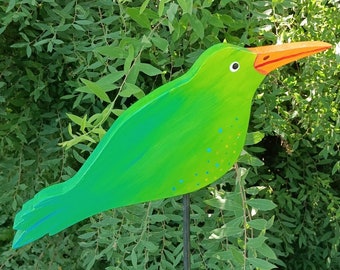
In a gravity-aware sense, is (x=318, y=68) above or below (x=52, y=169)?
above

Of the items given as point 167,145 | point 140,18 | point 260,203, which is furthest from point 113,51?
point 260,203

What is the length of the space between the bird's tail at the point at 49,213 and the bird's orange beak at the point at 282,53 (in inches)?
11.3

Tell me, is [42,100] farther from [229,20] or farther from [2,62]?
[229,20]

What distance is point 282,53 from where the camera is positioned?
796 millimetres

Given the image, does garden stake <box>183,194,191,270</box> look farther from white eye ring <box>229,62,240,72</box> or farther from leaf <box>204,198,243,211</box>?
white eye ring <box>229,62,240,72</box>

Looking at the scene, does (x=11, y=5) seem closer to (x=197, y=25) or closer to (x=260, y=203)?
(x=197, y=25)

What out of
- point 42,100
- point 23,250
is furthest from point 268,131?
point 23,250

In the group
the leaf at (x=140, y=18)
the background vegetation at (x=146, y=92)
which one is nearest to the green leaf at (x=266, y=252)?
the background vegetation at (x=146, y=92)

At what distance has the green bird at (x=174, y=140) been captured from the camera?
78 cm

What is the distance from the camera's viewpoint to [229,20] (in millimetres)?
1065

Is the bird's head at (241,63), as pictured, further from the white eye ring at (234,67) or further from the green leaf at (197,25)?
the green leaf at (197,25)

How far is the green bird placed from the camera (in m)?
0.78

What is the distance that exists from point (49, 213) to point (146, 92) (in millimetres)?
514

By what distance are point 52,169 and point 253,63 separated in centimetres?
72
